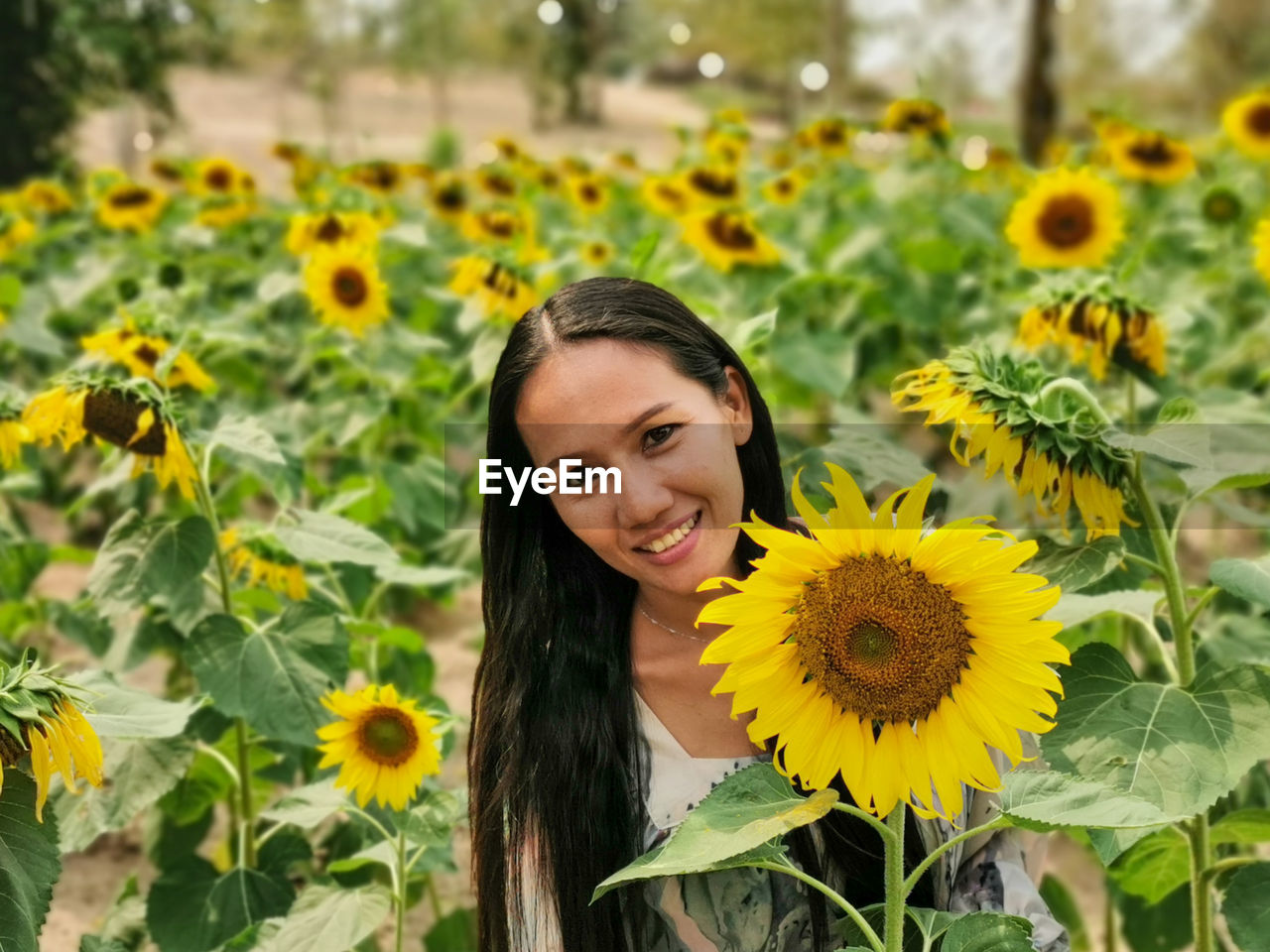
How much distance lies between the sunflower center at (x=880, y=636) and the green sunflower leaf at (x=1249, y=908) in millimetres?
504

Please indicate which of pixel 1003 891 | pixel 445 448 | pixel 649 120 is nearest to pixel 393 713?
pixel 1003 891

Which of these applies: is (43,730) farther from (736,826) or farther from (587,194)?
(587,194)

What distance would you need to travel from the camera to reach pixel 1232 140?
406 cm

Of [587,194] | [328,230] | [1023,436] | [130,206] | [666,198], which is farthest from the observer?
[587,194]

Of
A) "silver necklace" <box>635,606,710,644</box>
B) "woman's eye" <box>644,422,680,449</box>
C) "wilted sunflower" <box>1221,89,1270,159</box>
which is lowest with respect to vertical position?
"silver necklace" <box>635,606,710,644</box>

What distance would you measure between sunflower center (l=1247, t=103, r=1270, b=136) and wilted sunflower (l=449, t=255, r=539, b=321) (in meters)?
2.48

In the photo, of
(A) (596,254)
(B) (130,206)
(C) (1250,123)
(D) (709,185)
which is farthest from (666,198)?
(C) (1250,123)

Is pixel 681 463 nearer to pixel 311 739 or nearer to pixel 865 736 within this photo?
pixel 865 736

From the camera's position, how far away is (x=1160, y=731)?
116 cm

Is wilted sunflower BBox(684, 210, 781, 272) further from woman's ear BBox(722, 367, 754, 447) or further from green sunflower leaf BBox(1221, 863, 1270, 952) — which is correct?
green sunflower leaf BBox(1221, 863, 1270, 952)

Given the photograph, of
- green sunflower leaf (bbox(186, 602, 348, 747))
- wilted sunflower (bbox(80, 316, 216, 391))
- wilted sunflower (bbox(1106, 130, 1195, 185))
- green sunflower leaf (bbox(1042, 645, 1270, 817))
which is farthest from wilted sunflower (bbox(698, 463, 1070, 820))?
wilted sunflower (bbox(1106, 130, 1195, 185))

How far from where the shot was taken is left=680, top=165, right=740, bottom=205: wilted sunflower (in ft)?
11.5

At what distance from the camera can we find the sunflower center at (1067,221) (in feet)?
8.64
